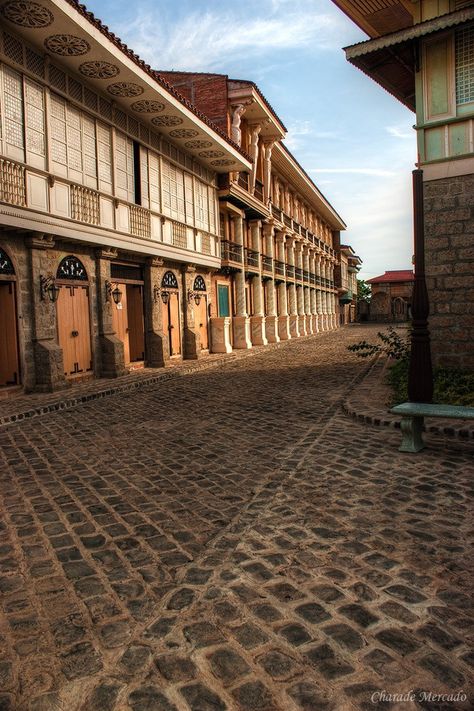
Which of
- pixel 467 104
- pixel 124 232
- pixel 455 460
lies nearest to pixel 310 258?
pixel 124 232

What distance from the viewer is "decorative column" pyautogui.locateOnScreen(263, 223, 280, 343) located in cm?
2836

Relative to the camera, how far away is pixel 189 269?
1945 centimetres

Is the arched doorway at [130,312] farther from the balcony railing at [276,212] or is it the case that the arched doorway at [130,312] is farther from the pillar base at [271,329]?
the balcony railing at [276,212]

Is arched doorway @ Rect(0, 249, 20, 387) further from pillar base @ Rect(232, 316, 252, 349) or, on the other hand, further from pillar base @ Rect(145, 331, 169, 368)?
pillar base @ Rect(232, 316, 252, 349)

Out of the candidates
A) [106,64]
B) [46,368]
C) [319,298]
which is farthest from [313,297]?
[46,368]

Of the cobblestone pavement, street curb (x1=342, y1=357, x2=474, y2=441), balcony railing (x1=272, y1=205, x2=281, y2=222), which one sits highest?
balcony railing (x1=272, y1=205, x2=281, y2=222)

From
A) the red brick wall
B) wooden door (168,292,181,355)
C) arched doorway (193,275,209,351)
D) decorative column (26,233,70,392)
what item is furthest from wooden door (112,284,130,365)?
the red brick wall

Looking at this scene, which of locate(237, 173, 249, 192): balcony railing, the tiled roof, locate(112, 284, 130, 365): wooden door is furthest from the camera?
the tiled roof

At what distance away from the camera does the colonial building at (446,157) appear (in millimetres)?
10055

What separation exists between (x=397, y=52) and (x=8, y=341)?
1031cm

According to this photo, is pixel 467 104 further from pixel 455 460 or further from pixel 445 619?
pixel 445 619

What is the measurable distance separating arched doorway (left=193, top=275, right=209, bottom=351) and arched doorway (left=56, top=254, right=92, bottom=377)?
7.20m

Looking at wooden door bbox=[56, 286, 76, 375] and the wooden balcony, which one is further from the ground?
the wooden balcony

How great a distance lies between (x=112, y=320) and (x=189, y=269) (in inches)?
220
